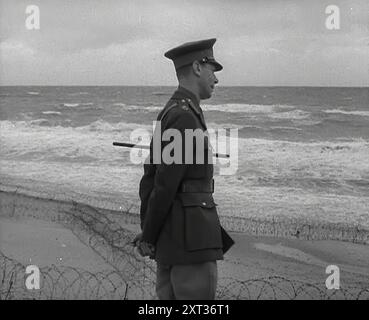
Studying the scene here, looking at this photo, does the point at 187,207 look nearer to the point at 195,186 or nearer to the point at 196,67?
the point at 195,186

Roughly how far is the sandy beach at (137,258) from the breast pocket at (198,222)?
7.54 feet

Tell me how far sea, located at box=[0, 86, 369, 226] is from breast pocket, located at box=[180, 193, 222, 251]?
6929 millimetres

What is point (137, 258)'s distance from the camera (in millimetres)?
6465

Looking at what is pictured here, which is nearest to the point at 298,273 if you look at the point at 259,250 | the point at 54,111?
the point at 259,250

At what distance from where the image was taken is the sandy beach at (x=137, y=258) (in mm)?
5695

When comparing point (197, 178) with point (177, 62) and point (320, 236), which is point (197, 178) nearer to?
point (177, 62)

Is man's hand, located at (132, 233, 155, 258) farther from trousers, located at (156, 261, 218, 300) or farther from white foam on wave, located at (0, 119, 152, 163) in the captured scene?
white foam on wave, located at (0, 119, 152, 163)

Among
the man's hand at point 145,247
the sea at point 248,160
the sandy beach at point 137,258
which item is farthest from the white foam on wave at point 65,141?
the man's hand at point 145,247

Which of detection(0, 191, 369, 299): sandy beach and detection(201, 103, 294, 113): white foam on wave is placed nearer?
detection(0, 191, 369, 299): sandy beach

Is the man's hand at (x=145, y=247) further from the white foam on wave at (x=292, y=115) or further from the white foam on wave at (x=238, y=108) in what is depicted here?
the white foam on wave at (x=238, y=108)

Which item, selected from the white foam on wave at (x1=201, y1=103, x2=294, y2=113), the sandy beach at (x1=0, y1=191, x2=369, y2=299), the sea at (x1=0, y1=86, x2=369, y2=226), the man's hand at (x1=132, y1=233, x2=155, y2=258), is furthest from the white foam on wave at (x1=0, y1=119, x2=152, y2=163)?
the man's hand at (x1=132, y1=233, x2=155, y2=258)

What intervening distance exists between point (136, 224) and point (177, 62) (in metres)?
5.98

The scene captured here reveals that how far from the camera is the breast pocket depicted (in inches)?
113
